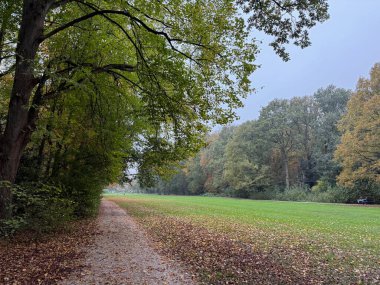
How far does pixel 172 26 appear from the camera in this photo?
9.76 meters

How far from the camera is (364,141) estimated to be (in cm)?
3972

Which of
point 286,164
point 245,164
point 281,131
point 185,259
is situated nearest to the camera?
point 185,259

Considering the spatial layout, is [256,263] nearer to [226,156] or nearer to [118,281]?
[118,281]

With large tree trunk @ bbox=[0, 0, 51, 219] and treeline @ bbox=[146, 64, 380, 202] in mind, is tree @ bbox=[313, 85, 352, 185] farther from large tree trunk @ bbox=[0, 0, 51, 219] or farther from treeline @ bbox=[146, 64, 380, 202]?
large tree trunk @ bbox=[0, 0, 51, 219]

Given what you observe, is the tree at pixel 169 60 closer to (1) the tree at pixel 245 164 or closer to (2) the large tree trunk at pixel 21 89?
(2) the large tree trunk at pixel 21 89

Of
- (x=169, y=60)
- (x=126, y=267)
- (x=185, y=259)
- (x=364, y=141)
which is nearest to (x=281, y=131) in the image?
(x=364, y=141)

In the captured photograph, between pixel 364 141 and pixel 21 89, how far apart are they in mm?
39386

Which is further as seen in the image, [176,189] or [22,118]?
[176,189]

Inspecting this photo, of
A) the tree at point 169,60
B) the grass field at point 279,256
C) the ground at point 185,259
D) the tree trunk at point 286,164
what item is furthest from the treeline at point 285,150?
the tree at point 169,60

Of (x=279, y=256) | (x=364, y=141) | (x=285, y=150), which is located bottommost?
(x=279, y=256)

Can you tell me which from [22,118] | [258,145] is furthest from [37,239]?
[258,145]

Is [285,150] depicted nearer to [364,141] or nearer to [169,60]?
[364,141]

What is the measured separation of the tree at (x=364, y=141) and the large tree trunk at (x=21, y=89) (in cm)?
3783

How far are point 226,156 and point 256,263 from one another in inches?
2571
